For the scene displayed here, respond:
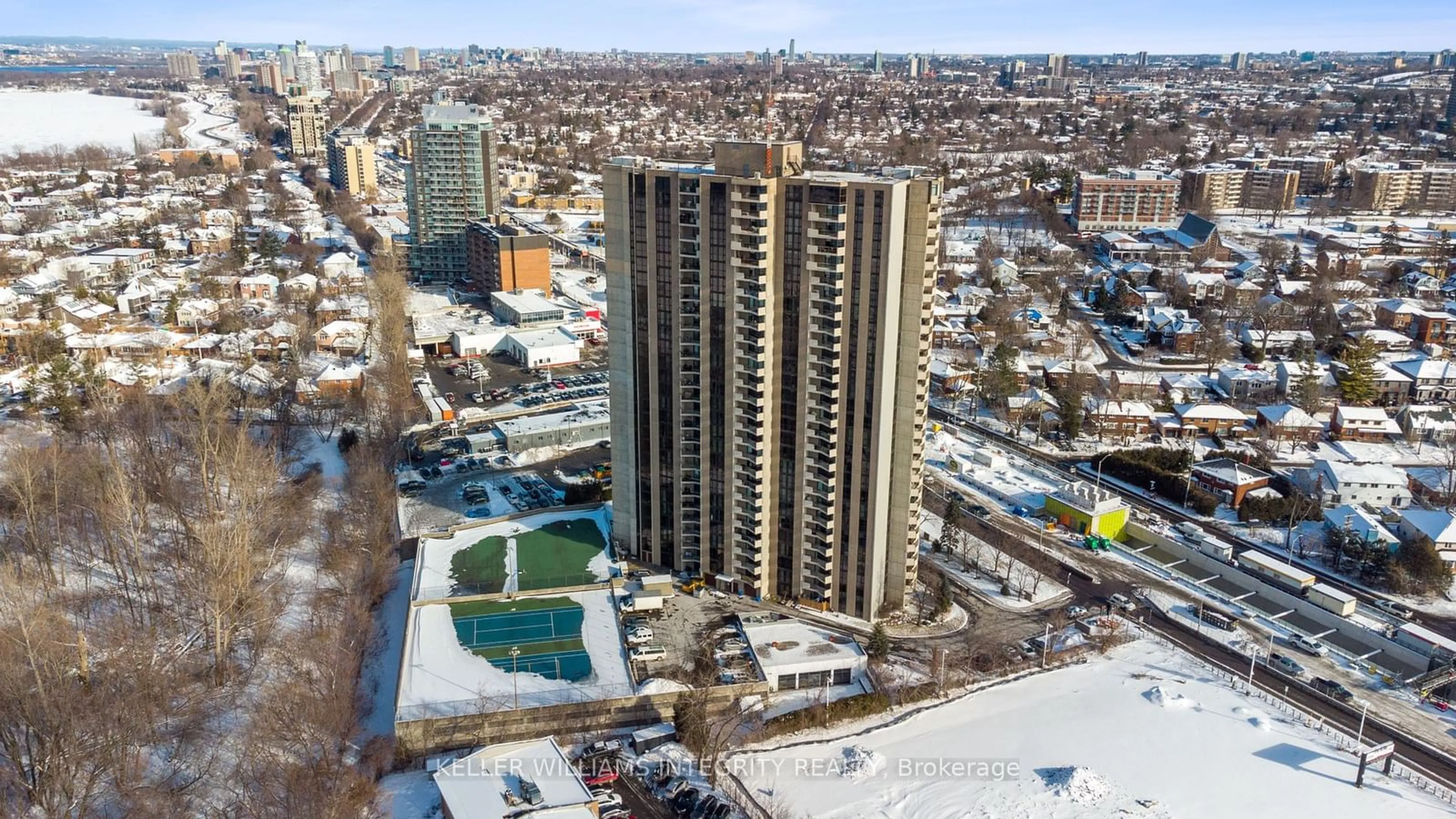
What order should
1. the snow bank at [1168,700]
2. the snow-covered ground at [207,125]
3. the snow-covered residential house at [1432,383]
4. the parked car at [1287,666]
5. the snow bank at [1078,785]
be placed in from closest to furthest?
1. the snow bank at [1078,785]
2. the snow bank at [1168,700]
3. the parked car at [1287,666]
4. the snow-covered residential house at [1432,383]
5. the snow-covered ground at [207,125]

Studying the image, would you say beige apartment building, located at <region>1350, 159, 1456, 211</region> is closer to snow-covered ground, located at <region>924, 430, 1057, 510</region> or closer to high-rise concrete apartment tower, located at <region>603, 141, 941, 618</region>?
snow-covered ground, located at <region>924, 430, 1057, 510</region>

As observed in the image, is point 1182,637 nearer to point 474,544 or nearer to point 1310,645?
point 1310,645

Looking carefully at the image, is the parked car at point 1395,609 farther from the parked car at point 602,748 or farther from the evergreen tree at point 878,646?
the parked car at point 602,748

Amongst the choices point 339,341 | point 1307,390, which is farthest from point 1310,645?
point 339,341

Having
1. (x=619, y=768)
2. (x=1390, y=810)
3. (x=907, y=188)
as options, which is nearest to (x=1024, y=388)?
(x=907, y=188)

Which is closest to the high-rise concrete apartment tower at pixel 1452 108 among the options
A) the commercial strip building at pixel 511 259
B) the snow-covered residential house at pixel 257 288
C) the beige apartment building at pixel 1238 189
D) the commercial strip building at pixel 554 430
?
the beige apartment building at pixel 1238 189

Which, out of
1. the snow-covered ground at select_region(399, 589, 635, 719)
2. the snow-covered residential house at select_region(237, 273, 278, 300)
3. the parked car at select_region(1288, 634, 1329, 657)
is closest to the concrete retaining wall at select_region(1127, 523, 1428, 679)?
the parked car at select_region(1288, 634, 1329, 657)
